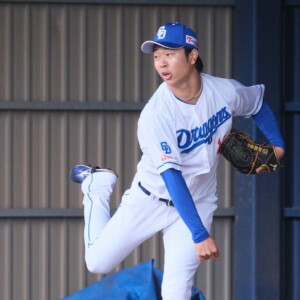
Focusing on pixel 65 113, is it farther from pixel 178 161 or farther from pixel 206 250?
pixel 206 250

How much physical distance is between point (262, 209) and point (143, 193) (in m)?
1.89

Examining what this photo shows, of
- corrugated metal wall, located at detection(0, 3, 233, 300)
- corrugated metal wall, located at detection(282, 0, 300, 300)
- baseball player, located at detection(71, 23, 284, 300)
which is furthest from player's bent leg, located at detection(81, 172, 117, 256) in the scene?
corrugated metal wall, located at detection(282, 0, 300, 300)

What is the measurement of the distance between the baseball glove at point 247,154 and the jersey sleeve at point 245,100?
133mm

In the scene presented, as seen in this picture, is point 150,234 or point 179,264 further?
point 150,234

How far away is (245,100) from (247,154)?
0.28 metres

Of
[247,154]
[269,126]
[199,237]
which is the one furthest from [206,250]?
[269,126]

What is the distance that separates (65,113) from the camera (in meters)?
7.72

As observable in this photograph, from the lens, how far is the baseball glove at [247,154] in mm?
5953

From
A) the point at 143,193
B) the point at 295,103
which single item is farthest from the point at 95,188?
the point at 295,103

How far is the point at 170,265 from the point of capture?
19.2ft

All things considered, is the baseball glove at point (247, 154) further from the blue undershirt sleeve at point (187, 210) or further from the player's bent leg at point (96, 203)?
the player's bent leg at point (96, 203)

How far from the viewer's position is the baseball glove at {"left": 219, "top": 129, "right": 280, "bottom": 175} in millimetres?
5953

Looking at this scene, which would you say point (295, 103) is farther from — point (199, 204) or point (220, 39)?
point (199, 204)

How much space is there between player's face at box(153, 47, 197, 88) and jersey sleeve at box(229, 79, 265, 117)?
36 cm
